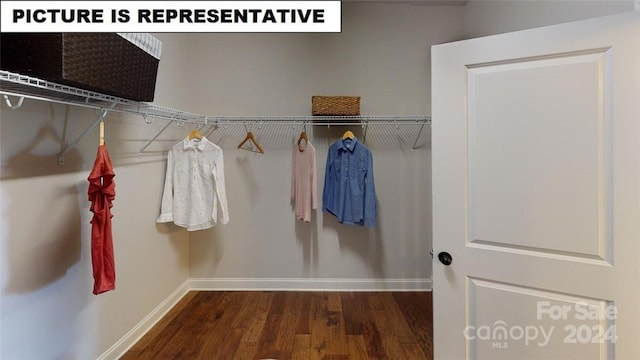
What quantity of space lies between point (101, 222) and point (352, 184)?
71.6 inches

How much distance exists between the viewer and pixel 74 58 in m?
1.19

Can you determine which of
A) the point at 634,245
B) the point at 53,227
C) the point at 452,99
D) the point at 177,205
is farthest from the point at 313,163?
the point at 634,245

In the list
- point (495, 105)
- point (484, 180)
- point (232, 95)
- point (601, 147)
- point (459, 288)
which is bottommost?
point (459, 288)

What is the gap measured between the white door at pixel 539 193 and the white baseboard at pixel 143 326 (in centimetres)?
184

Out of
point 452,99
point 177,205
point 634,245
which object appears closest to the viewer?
point 634,245

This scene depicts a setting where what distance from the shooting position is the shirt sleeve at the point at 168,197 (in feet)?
7.99

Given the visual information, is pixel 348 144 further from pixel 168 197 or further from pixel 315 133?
pixel 168 197

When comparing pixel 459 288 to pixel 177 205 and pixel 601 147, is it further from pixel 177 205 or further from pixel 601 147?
pixel 177 205

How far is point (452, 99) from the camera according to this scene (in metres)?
1.58

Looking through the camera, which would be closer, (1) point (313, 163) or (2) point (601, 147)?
(2) point (601, 147)

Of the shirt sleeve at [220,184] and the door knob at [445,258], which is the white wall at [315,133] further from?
the door knob at [445,258]

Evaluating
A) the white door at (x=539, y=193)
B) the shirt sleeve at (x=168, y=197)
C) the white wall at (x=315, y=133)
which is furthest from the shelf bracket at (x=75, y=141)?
the white door at (x=539, y=193)

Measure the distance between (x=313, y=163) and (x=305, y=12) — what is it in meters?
1.83

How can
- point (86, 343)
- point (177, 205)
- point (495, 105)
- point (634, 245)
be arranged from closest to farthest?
point (634, 245) < point (495, 105) < point (86, 343) < point (177, 205)
